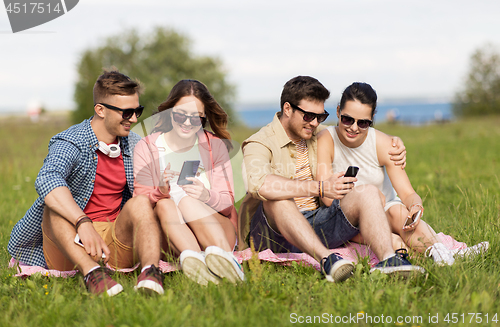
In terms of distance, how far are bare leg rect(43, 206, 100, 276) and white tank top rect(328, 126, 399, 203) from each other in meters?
2.14

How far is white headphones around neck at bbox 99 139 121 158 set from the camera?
3521 mm

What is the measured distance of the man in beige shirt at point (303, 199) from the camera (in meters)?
3.11

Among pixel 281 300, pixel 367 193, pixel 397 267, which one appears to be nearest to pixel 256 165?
pixel 367 193

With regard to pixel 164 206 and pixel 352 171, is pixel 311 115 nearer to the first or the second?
pixel 352 171

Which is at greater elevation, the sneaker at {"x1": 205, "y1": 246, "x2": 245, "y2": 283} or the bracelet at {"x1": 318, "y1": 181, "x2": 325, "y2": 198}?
the bracelet at {"x1": 318, "y1": 181, "x2": 325, "y2": 198}

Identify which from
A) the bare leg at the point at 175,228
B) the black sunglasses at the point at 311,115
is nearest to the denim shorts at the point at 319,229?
the bare leg at the point at 175,228

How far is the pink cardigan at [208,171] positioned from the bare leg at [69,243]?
60cm

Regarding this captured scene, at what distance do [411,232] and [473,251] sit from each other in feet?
1.51

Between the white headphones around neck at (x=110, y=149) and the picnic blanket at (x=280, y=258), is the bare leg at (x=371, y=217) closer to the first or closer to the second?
the picnic blanket at (x=280, y=258)

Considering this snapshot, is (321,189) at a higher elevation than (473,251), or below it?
higher

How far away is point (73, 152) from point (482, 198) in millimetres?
4139

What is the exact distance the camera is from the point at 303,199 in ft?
12.4

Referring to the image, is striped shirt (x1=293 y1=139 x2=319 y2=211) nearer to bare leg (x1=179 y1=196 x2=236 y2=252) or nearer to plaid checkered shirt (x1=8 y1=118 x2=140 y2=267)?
bare leg (x1=179 y1=196 x2=236 y2=252)

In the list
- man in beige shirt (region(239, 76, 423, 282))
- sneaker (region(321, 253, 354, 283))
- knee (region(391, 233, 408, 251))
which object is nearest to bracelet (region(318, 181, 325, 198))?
man in beige shirt (region(239, 76, 423, 282))
